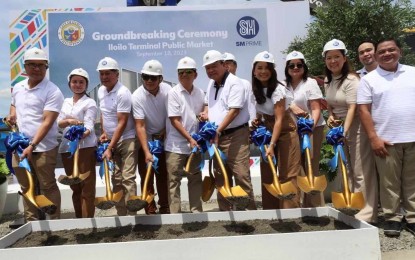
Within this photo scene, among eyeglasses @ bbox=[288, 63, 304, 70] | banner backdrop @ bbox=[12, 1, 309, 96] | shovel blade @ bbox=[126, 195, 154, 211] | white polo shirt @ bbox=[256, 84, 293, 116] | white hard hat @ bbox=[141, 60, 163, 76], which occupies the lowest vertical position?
shovel blade @ bbox=[126, 195, 154, 211]

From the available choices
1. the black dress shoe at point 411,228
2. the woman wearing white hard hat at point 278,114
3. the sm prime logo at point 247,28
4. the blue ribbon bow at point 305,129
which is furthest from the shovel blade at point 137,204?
the sm prime logo at point 247,28

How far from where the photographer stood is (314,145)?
3.95 meters

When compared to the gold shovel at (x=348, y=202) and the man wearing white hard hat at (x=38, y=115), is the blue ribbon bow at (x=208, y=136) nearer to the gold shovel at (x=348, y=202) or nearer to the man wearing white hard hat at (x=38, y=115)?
the gold shovel at (x=348, y=202)

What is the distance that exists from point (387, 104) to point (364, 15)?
553cm

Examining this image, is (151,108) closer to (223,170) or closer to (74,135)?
(74,135)

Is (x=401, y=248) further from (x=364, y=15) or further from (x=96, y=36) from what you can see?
(x=364, y=15)

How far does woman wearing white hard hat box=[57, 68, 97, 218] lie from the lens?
12.7 feet

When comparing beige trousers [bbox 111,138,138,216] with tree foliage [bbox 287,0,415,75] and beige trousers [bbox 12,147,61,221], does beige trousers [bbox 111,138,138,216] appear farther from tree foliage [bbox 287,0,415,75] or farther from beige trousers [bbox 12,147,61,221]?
tree foliage [bbox 287,0,415,75]

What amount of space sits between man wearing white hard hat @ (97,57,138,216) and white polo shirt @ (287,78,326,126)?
1.52 m

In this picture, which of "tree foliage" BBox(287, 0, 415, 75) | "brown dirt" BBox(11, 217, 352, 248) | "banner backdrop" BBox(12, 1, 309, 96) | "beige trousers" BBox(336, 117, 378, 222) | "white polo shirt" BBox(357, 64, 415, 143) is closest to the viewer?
"brown dirt" BBox(11, 217, 352, 248)

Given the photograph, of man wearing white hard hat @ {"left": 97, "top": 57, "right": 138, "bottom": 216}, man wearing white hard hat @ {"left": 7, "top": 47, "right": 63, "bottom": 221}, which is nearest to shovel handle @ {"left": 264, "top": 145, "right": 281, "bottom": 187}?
man wearing white hard hat @ {"left": 97, "top": 57, "right": 138, "bottom": 216}

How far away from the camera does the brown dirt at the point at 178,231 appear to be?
2873 mm

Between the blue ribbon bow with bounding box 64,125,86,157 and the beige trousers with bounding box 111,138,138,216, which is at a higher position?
the blue ribbon bow with bounding box 64,125,86,157

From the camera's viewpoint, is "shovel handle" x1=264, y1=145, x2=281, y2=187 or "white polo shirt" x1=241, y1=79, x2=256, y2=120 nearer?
"shovel handle" x1=264, y1=145, x2=281, y2=187
